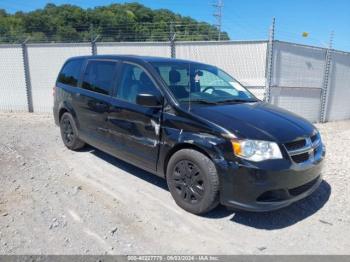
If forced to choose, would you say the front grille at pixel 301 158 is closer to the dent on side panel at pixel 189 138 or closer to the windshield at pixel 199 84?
the dent on side panel at pixel 189 138

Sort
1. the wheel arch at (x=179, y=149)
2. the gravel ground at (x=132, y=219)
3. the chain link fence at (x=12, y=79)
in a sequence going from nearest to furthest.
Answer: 1. the gravel ground at (x=132, y=219)
2. the wheel arch at (x=179, y=149)
3. the chain link fence at (x=12, y=79)

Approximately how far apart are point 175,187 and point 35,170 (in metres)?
2.49

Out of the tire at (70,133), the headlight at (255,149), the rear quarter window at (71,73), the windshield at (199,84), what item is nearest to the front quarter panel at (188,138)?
the headlight at (255,149)

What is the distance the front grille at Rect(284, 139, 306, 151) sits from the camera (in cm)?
336

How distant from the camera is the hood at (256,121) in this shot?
3.34 m

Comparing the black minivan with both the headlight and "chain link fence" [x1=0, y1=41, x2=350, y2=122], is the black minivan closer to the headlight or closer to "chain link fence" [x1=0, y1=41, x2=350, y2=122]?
the headlight

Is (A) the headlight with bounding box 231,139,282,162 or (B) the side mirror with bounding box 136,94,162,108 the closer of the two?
(A) the headlight with bounding box 231,139,282,162

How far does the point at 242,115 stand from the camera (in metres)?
3.69

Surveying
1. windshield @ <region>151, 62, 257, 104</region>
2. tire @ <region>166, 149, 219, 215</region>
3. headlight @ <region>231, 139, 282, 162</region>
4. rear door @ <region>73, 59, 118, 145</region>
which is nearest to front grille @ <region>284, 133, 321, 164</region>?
headlight @ <region>231, 139, 282, 162</region>

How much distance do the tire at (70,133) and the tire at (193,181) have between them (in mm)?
2556

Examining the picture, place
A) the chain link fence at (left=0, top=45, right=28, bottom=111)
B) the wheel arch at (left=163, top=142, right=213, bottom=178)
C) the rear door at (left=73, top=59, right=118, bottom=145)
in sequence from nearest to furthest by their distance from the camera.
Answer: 1. the wheel arch at (left=163, top=142, right=213, bottom=178)
2. the rear door at (left=73, top=59, right=118, bottom=145)
3. the chain link fence at (left=0, top=45, right=28, bottom=111)

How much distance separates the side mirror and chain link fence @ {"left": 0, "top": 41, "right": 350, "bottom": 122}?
5494 mm

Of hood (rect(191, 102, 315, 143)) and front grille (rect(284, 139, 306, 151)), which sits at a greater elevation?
hood (rect(191, 102, 315, 143))

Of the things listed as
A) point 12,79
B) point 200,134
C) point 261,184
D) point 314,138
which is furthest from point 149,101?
point 12,79
